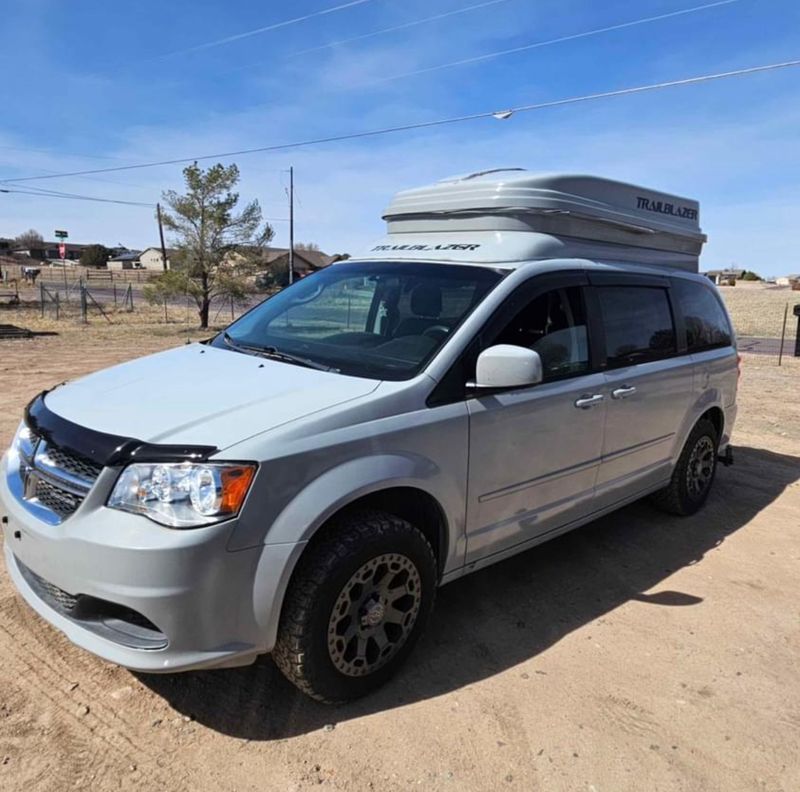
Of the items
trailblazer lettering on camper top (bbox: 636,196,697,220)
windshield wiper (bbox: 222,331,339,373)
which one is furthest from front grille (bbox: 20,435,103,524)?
trailblazer lettering on camper top (bbox: 636,196,697,220)

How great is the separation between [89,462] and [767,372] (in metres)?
13.2

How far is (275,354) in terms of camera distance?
3.33 m

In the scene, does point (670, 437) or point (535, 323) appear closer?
point (535, 323)

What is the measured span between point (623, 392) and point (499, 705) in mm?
1974

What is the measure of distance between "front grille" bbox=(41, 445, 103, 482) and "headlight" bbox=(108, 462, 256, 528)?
197 mm

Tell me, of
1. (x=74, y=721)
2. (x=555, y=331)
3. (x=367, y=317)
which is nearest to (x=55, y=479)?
(x=74, y=721)

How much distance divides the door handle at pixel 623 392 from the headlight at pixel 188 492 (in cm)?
238

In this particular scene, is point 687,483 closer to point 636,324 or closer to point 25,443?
point 636,324

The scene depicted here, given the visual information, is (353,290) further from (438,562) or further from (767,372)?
(767,372)

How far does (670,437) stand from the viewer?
4660 mm

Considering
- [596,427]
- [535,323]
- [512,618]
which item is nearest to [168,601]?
[512,618]

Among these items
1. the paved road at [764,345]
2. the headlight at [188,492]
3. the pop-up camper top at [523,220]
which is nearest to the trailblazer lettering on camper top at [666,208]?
the pop-up camper top at [523,220]

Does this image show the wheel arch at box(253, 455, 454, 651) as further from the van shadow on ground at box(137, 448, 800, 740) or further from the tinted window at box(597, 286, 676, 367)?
the tinted window at box(597, 286, 676, 367)

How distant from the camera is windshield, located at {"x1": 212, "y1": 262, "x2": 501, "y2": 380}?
316 centimetres
